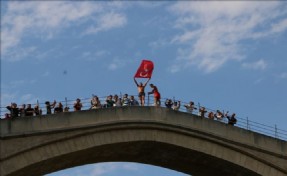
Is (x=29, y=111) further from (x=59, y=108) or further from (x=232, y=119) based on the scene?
(x=232, y=119)

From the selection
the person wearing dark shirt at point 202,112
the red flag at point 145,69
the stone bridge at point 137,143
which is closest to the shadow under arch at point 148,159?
the stone bridge at point 137,143

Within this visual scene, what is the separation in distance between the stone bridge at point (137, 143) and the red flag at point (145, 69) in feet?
6.61

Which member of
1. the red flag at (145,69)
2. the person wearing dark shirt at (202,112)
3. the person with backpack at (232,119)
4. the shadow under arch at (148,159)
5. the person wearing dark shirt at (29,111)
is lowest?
the shadow under arch at (148,159)

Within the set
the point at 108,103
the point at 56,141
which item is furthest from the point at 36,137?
the point at 108,103

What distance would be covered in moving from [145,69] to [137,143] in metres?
3.73

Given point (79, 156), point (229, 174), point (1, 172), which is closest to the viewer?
point (1, 172)

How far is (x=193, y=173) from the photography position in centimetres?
3912

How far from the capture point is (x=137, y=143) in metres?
34.8

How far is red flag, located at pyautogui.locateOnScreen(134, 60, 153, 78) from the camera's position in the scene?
36.0 meters

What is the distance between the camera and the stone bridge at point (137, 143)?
32219 millimetres

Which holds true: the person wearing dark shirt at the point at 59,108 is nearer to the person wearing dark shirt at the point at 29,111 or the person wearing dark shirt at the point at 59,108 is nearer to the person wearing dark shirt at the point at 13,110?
the person wearing dark shirt at the point at 29,111

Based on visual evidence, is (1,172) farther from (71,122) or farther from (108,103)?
(108,103)

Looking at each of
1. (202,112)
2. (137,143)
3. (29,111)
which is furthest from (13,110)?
(202,112)

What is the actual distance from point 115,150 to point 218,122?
202 inches
